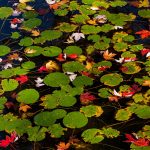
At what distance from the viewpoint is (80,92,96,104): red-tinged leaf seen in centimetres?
282

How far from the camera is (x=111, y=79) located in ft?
9.78

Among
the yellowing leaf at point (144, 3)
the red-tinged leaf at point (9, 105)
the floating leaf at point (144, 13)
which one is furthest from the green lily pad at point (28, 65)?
the yellowing leaf at point (144, 3)

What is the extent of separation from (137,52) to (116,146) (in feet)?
3.66

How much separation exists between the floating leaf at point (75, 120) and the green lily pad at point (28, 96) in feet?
1.12

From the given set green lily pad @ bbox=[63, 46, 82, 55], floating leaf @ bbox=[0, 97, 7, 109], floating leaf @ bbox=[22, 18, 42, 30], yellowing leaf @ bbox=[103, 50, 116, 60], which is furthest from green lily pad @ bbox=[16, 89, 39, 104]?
floating leaf @ bbox=[22, 18, 42, 30]

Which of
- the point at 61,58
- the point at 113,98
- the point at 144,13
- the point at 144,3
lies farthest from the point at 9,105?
the point at 144,3

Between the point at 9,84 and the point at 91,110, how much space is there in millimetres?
755

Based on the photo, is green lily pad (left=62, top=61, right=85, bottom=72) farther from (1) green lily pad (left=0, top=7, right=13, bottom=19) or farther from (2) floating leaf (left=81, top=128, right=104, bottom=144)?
(1) green lily pad (left=0, top=7, right=13, bottom=19)

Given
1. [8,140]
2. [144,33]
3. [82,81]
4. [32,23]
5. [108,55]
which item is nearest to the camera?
[8,140]

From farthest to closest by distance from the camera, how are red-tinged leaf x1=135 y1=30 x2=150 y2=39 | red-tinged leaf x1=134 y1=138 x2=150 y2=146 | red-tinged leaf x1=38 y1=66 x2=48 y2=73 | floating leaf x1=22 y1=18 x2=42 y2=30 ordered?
floating leaf x1=22 y1=18 x2=42 y2=30 < red-tinged leaf x1=135 y1=30 x2=150 y2=39 < red-tinged leaf x1=38 y1=66 x2=48 y2=73 < red-tinged leaf x1=134 y1=138 x2=150 y2=146

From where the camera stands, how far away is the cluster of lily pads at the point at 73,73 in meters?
2.62

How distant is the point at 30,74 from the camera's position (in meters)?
3.15

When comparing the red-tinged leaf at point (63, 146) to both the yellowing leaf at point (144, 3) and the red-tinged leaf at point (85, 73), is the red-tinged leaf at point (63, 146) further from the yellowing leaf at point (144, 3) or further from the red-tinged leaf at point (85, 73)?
the yellowing leaf at point (144, 3)

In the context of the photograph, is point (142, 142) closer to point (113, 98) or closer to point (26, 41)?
point (113, 98)
